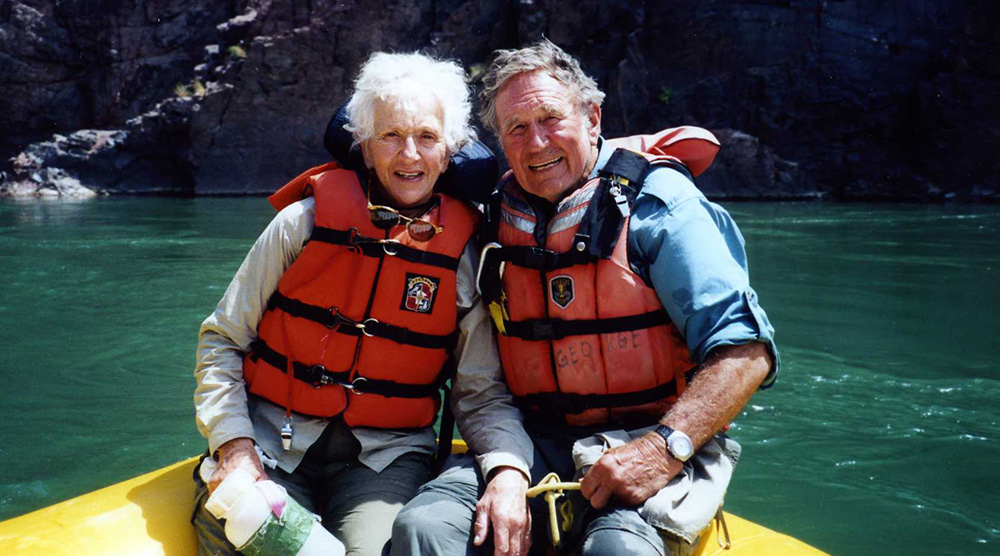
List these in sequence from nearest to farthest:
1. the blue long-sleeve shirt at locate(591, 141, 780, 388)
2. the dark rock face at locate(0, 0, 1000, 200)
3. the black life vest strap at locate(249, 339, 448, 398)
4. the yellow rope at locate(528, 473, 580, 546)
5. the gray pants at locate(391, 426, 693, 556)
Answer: the gray pants at locate(391, 426, 693, 556) < the yellow rope at locate(528, 473, 580, 546) < the blue long-sleeve shirt at locate(591, 141, 780, 388) < the black life vest strap at locate(249, 339, 448, 398) < the dark rock face at locate(0, 0, 1000, 200)

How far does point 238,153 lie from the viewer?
2486 cm

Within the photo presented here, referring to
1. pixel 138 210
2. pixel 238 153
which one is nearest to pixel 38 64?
pixel 238 153

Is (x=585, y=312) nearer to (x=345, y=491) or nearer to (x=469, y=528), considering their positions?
(x=469, y=528)

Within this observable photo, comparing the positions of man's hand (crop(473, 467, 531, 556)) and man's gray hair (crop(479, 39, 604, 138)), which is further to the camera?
man's gray hair (crop(479, 39, 604, 138))

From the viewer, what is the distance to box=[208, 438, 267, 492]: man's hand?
1918 millimetres

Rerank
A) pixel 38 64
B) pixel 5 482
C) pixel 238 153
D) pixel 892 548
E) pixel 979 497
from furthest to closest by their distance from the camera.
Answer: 1. pixel 38 64
2. pixel 238 153
3. pixel 5 482
4. pixel 979 497
5. pixel 892 548

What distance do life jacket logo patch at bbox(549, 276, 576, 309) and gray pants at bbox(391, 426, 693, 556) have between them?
453 mm

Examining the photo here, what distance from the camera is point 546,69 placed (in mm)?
2188

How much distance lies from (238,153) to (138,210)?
6.55m

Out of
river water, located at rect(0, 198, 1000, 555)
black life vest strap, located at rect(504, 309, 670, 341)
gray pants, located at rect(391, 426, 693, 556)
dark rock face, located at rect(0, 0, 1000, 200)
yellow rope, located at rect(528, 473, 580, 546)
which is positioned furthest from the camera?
dark rock face, located at rect(0, 0, 1000, 200)

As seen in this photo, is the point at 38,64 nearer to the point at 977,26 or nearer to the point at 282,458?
the point at 977,26

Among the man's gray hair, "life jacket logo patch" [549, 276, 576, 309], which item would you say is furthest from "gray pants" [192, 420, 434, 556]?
the man's gray hair

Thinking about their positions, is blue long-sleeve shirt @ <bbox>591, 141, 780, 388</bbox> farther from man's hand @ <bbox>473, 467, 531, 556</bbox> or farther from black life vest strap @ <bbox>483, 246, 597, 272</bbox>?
man's hand @ <bbox>473, 467, 531, 556</bbox>

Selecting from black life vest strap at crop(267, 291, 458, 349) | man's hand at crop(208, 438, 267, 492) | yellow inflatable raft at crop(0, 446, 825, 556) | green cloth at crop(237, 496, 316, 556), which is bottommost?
yellow inflatable raft at crop(0, 446, 825, 556)
